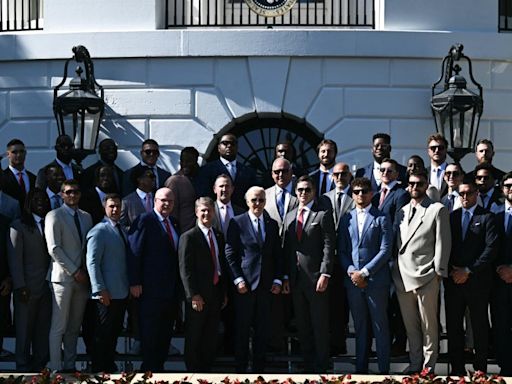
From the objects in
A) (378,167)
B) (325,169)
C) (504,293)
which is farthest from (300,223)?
(504,293)

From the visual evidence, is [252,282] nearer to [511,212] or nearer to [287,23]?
[511,212]

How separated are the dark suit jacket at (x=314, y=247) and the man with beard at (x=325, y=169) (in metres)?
1.00

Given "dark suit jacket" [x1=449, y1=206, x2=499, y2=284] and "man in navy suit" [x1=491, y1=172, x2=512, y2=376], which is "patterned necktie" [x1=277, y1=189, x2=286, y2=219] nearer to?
"dark suit jacket" [x1=449, y1=206, x2=499, y2=284]

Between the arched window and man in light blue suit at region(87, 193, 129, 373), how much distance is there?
→ 4.21 meters

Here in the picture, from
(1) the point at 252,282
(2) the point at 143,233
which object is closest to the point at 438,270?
(1) the point at 252,282

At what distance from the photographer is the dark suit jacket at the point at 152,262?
13.7 m

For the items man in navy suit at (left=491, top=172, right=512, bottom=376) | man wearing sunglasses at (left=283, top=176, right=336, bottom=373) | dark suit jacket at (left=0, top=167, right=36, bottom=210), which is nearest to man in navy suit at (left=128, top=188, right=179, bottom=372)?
man wearing sunglasses at (left=283, top=176, right=336, bottom=373)

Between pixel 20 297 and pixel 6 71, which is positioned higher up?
pixel 6 71

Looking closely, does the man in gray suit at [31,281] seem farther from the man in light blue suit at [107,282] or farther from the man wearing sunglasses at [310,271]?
the man wearing sunglasses at [310,271]

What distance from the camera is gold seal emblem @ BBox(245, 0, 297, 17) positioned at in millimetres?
17750

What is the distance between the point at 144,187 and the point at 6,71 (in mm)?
4402

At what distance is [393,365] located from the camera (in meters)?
14.1

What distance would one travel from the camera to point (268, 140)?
18.0m

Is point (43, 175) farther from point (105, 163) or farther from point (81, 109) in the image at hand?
point (81, 109)
